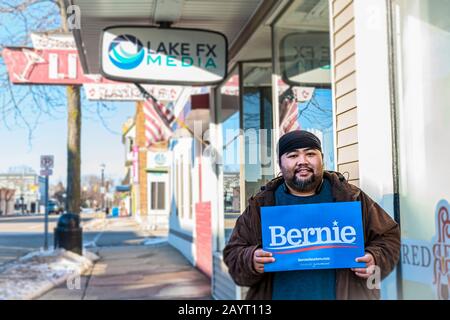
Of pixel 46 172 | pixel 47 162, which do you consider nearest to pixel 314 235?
pixel 47 162

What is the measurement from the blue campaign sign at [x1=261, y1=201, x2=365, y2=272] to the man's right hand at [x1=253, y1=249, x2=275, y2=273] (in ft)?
0.05

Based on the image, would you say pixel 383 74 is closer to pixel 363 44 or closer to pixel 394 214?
pixel 363 44

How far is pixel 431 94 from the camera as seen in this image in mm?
1992

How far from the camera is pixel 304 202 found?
1485 mm

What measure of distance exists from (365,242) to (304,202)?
8.5 inches

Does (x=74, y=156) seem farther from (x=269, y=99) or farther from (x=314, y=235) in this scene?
(x=314, y=235)

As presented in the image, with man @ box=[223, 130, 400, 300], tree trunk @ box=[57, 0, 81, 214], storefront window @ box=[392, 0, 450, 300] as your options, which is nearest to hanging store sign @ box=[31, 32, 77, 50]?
storefront window @ box=[392, 0, 450, 300]

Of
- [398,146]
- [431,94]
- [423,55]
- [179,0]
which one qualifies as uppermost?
[179,0]

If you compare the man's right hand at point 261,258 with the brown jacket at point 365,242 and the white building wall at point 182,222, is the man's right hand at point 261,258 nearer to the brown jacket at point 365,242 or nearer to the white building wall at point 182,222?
the brown jacket at point 365,242

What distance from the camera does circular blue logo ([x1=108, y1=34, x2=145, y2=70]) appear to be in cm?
318

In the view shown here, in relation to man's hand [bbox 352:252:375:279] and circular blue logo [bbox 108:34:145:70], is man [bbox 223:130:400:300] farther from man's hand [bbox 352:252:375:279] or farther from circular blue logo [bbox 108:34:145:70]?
circular blue logo [bbox 108:34:145:70]
